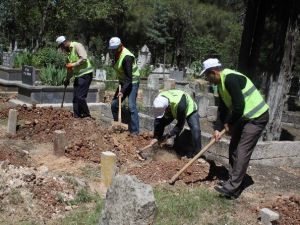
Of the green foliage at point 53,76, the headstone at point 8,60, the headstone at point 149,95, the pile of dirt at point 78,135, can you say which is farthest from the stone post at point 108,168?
the headstone at point 8,60

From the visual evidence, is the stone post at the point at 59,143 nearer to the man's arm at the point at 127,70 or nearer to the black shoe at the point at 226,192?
the man's arm at the point at 127,70

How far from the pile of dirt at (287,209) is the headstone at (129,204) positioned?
6.84 ft

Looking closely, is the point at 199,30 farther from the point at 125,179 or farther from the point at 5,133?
the point at 125,179

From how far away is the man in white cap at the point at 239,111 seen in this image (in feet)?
18.6

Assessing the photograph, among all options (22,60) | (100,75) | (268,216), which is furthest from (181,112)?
(100,75)

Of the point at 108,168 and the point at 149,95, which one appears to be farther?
the point at 149,95

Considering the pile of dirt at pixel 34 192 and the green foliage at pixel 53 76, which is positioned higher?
the green foliage at pixel 53 76

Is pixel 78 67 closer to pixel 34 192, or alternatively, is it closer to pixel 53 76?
pixel 53 76

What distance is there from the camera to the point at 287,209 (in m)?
5.52

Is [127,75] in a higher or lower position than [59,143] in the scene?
higher

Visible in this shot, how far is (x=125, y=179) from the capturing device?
12.6ft

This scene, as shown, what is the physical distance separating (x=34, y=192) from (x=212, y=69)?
2.39m

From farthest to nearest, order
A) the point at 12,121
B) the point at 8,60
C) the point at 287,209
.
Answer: the point at 8,60
the point at 12,121
the point at 287,209

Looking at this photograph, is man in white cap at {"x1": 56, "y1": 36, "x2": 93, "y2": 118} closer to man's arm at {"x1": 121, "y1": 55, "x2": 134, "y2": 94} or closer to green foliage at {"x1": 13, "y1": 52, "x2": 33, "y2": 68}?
man's arm at {"x1": 121, "y1": 55, "x2": 134, "y2": 94}
